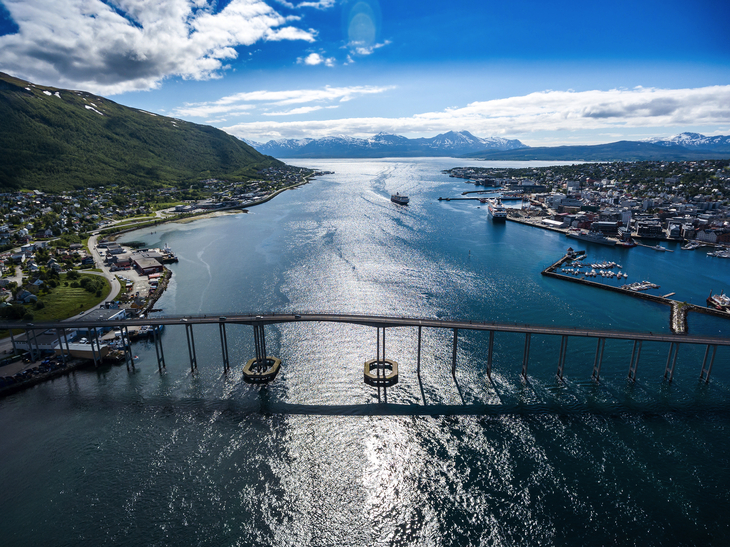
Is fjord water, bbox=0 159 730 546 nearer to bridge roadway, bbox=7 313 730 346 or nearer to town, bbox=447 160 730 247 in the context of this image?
bridge roadway, bbox=7 313 730 346

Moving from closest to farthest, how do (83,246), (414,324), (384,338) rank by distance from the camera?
(414,324), (384,338), (83,246)

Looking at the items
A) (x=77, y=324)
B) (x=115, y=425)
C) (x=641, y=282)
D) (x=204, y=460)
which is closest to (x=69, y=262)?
(x=77, y=324)

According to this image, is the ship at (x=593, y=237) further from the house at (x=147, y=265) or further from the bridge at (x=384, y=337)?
the house at (x=147, y=265)

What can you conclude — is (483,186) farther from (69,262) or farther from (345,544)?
(345,544)

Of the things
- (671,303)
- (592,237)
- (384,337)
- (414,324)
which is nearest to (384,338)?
(384,337)

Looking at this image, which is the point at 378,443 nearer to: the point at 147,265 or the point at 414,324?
the point at 414,324

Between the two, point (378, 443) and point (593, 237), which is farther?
point (593, 237)

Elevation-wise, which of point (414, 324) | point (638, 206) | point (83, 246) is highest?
point (638, 206)

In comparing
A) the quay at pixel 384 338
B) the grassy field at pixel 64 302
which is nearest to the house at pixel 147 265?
the grassy field at pixel 64 302

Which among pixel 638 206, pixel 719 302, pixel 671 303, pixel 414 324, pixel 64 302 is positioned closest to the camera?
pixel 414 324
